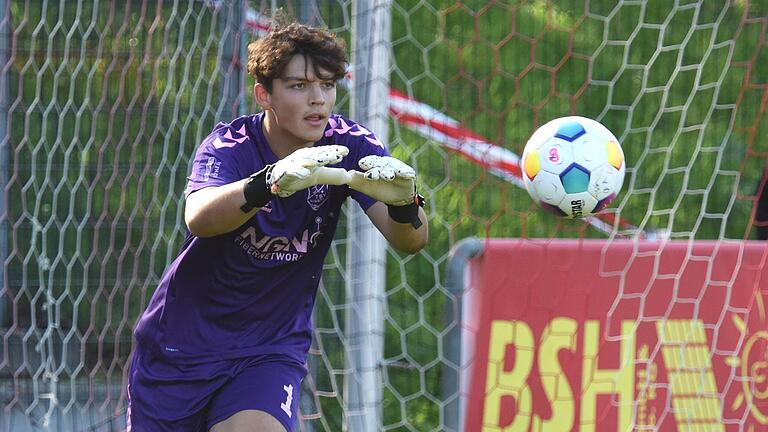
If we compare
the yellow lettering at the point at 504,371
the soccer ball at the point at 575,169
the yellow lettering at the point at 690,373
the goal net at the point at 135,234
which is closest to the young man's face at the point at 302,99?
the soccer ball at the point at 575,169

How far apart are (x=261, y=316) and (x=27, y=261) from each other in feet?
6.68

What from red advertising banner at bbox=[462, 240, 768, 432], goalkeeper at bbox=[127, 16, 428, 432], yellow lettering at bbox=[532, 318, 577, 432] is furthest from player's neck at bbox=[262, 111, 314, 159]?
yellow lettering at bbox=[532, 318, 577, 432]

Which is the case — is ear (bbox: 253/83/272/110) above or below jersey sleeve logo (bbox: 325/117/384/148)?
above

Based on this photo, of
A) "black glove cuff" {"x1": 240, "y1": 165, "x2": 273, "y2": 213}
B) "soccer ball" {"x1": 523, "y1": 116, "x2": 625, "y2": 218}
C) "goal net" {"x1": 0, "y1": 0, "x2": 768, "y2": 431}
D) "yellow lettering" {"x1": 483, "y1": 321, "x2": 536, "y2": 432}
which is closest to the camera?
"black glove cuff" {"x1": 240, "y1": 165, "x2": 273, "y2": 213}

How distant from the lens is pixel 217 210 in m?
3.08

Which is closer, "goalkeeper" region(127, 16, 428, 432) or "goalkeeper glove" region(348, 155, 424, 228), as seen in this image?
"goalkeeper glove" region(348, 155, 424, 228)

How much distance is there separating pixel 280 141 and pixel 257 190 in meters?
0.47

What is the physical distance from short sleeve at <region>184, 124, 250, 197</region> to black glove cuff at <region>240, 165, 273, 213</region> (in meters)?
0.23

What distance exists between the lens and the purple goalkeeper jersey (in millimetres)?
3379

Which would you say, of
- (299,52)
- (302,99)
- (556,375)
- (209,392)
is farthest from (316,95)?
(556,375)

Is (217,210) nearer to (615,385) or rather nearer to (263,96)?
(263,96)

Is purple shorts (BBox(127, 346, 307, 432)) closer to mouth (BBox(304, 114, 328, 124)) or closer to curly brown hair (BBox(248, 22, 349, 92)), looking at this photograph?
mouth (BBox(304, 114, 328, 124))

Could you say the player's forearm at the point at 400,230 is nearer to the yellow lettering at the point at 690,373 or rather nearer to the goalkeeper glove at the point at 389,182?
the goalkeeper glove at the point at 389,182

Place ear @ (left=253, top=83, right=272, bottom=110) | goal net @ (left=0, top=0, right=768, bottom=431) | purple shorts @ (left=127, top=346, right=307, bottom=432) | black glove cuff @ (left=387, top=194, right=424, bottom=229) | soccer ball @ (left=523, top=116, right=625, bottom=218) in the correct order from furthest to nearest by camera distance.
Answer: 1. goal net @ (left=0, top=0, right=768, bottom=431)
2. soccer ball @ (left=523, top=116, right=625, bottom=218)
3. ear @ (left=253, top=83, right=272, bottom=110)
4. purple shorts @ (left=127, top=346, right=307, bottom=432)
5. black glove cuff @ (left=387, top=194, right=424, bottom=229)
